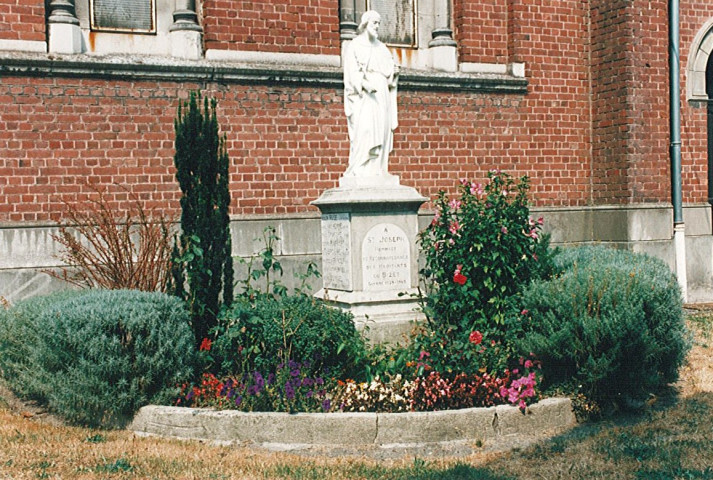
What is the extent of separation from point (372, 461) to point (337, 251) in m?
2.97

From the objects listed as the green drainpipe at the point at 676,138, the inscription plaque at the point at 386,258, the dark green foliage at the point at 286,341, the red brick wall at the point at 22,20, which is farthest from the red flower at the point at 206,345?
the green drainpipe at the point at 676,138

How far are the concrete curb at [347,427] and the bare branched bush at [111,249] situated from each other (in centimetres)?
221

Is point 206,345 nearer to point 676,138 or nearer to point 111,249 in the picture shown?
point 111,249

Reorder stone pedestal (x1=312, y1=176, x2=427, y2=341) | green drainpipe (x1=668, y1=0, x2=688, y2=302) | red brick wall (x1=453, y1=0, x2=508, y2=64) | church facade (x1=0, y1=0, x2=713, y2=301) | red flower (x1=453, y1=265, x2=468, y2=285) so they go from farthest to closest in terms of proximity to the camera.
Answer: green drainpipe (x1=668, y1=0, x2=688, y2=302) → red brick wall (x1=453, y1=0, x2=508, y2=64) → church facade (x1=0, y1=0, x2=713, y2=301) → stone pedestal (x1=312, y1=176, x2=427, y2=341) → red flower (x1=453, y1=265, x2=468, y2=285)

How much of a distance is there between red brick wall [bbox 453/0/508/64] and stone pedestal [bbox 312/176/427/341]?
5586 mm

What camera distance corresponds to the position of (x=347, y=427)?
22.2 ft

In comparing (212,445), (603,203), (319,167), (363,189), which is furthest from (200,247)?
(603,203)

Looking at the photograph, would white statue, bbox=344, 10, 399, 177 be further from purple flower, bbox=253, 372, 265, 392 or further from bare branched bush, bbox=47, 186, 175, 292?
purple flower, bbox=253, 372, 265, 392

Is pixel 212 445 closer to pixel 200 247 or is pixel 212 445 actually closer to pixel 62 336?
pixel 62 336

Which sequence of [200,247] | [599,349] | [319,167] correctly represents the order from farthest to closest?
1. [319,167]
2. [200,247]
3. [599,349]

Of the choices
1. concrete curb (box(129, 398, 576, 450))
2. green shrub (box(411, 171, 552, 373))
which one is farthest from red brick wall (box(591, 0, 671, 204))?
concrete curb (box(129, 398, 576, 450))

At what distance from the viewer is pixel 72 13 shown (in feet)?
37.4

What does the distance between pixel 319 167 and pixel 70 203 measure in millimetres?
3440

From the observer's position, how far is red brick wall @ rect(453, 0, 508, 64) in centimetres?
1379
